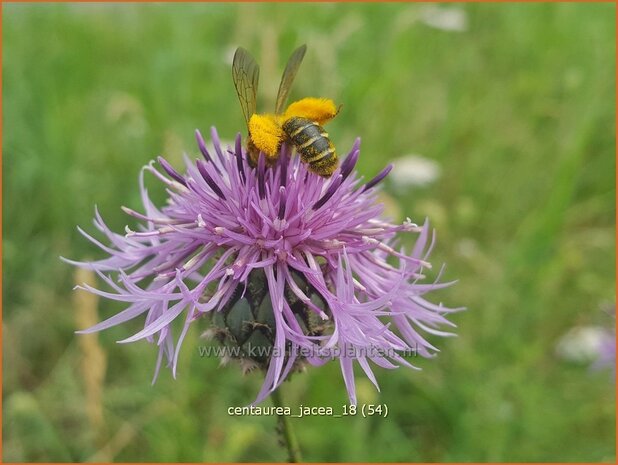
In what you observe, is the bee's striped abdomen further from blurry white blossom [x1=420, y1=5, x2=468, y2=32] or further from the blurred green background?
blurry white blossom [x1=420, y1=5, x2=468, y2=32]

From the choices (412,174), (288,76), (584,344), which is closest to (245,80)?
(288,76)

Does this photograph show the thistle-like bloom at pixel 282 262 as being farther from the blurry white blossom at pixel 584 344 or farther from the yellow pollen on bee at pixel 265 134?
the blurry white blossom at pixel 584 344

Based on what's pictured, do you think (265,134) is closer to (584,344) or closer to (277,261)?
(277,261)

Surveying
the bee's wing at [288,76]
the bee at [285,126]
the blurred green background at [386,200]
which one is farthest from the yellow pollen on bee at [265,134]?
the blurred green background at [386,200]

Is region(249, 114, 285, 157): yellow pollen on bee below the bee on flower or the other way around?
the other way around

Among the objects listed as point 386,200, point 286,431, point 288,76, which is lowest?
point 286,431

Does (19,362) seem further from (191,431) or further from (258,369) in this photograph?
(258,369)

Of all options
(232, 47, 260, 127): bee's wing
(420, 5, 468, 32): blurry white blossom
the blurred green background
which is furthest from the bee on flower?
(420, 5, 468, 32): blurry white blossom
